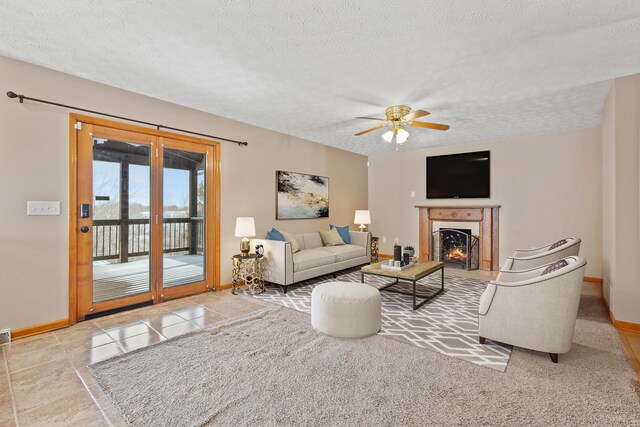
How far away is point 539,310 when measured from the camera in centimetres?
237

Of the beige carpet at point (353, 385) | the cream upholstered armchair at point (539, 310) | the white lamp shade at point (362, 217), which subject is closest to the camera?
the beige carpet at point (353, 385)

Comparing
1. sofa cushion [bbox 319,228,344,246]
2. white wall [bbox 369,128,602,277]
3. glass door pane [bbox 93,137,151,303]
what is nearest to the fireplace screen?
white wall [bbox 369,128,602,277]

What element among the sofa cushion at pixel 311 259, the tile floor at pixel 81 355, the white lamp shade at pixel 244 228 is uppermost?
the white lamp shade at pixel 244 228

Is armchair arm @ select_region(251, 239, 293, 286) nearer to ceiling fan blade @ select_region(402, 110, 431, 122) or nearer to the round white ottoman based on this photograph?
the round white ottoman

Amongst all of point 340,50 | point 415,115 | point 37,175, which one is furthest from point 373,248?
point 37,175

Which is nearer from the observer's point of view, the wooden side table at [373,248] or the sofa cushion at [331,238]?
the sofa cushion at [331,238]

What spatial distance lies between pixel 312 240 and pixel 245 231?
1.61 m

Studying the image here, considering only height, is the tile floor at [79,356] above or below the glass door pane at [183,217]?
below

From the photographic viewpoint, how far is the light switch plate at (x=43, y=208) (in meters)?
2.94

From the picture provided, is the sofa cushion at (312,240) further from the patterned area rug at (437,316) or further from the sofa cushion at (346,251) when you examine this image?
the patterned area rug at (437,316)

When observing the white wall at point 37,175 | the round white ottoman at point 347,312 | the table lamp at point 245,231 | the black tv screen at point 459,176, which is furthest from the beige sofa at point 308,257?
the white wall at point 37,175

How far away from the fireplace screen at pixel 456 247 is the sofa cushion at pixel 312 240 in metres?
2.60

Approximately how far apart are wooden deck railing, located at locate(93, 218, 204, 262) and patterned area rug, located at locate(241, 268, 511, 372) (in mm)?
1068

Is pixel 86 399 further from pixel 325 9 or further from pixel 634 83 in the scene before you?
pixel 634 83
